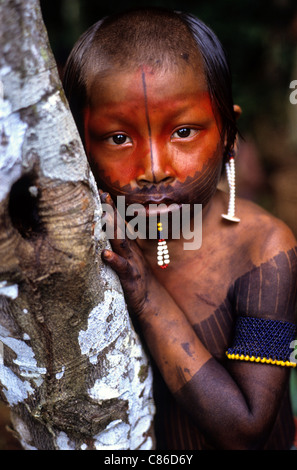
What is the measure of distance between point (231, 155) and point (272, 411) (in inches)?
35.8

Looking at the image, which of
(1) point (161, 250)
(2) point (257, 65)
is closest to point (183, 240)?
(1) point (161, 250)

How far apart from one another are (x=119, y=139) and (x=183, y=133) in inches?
7.8

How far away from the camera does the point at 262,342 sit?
1490 millimetres

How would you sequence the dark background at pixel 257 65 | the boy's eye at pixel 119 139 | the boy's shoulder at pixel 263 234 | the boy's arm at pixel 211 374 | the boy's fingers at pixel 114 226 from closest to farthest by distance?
the boy's fingers at pixel 114 226 < the boy's eye at pixel 119 139 < the boy's arm at pixel 211 374 < the boy's shoulder at pixel 263 234 < the dark background at pixel 257 65

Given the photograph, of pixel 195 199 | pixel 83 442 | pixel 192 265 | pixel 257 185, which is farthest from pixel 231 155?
pixel 257 185

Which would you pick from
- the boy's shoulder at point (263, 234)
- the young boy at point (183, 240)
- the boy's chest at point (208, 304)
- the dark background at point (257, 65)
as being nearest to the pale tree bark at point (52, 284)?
the young boy at point (183, 240)

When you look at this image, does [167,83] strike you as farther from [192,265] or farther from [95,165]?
[192,265]

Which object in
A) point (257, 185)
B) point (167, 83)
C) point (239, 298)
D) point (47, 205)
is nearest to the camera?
point (47, 205)

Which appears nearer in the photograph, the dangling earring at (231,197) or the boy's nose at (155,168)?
the boy's nose at (155,168)

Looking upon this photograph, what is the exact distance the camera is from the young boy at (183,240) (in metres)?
1.32

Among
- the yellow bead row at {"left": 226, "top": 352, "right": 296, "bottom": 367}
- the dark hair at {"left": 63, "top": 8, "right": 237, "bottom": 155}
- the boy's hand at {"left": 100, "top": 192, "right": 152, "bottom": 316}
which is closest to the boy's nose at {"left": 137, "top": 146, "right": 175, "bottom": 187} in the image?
the boy's hand at {"left": 100, "top": 192, "right": 152, "bottom": 316}

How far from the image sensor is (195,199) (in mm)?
1464

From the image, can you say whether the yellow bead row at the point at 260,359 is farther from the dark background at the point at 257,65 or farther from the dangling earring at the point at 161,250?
the dark background at the point at 257,65

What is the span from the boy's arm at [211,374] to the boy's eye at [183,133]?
0.37 metres
